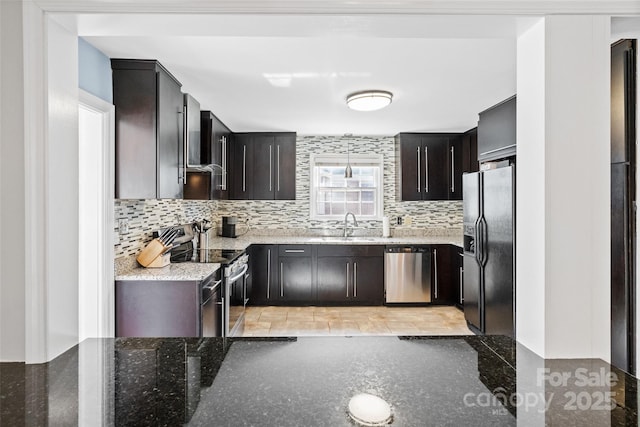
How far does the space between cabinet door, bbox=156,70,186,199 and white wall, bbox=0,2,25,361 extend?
1.41 meters

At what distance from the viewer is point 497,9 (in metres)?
1.05

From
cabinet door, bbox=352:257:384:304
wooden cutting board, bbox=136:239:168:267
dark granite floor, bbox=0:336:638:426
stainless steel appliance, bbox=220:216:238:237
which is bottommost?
cabinet door, bbox=352:257:384:304

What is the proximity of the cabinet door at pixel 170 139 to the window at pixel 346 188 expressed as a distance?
2.70 meters

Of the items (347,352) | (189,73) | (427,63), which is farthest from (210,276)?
(427,63)

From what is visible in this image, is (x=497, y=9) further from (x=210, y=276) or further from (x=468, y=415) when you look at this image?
(x=210, y=276)

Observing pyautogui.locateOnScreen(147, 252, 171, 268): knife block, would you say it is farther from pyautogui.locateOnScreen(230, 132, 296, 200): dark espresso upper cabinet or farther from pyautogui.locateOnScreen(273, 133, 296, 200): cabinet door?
pyautogui.locateOnScreen(273, 133, 296, 200): cabinet door

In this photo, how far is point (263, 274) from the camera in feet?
15.8

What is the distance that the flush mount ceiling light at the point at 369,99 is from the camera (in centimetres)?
309

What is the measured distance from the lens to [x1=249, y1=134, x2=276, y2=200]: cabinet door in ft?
16.5

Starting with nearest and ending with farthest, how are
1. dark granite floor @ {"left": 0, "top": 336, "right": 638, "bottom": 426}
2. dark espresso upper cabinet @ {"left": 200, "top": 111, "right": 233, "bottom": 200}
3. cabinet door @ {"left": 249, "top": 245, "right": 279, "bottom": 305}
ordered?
dark granite floor @ {"left": 0, "top": 336, "right": 638, "bottom": 426} → dark espresso upper cabinet @ {"left": 200, "top": 111, "right": 233, "bottom": 200} → cabinet door @ {"left": 249, "top": 245, "right": 279, "bottom": 305}

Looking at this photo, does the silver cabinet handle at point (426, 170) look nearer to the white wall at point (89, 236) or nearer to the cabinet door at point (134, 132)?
the cabinet door at point (134, 132)

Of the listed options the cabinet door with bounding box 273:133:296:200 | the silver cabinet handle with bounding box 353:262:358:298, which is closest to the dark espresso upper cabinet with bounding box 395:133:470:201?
the silver cabinet handle with bounding box 353:262:358:298

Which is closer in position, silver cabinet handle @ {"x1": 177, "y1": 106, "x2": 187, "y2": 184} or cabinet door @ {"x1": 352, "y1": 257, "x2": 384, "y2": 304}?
silver cabinet handle @ {"x1": 177, "y1": 106, "x2": 187, "y2": 184}

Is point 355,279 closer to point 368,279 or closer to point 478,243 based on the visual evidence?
point 368,279
